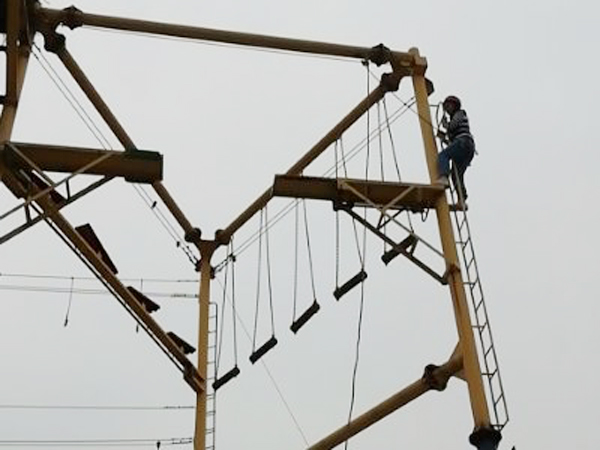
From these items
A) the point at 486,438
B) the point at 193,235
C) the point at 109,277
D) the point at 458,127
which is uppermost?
the point at 193,235

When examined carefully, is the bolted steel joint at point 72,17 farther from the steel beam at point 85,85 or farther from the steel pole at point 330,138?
the steel pole at point 330,138

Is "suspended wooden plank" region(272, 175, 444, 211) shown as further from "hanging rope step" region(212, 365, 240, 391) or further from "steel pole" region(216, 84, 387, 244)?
"hanging rope step" region(212, 365, 240, 391)

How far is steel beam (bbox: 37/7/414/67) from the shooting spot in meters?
11.0

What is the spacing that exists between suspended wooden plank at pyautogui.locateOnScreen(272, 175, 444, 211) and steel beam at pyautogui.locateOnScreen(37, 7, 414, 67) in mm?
2070

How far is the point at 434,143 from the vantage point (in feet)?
36.9

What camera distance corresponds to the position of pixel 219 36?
11523 millimetres

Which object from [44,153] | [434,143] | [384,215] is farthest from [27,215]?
[434,143]

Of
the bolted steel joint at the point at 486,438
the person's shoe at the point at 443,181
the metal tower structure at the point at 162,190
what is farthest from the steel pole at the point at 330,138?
the bolted steel joint at the point at 486,438

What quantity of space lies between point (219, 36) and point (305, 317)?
3982 millimetres

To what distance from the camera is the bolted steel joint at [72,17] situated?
36.2ft

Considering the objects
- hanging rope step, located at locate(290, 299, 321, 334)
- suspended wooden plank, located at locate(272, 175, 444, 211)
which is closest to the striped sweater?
suspended wooden plank, located at locate(272, 175, 444, 211)

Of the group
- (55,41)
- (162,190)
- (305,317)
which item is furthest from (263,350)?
(55,41)

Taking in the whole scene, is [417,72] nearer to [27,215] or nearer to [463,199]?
[463,199]

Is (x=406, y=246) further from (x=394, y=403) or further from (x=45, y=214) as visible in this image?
(x=45, y=214)
